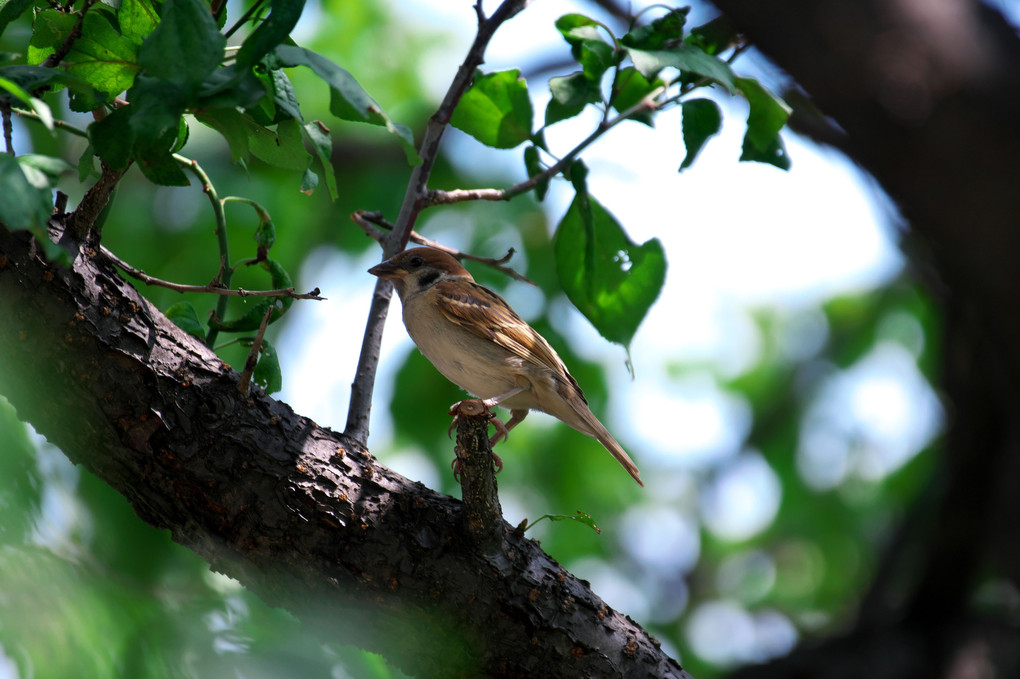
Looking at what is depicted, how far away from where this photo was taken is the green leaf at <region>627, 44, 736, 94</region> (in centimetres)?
220

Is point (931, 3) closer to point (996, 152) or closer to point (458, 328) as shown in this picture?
point (996, 152)

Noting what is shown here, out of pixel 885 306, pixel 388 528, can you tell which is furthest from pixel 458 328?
pixel 885 306

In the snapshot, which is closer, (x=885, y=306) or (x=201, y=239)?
(x=201, y=239)

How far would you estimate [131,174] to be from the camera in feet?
21.3

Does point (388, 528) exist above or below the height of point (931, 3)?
below

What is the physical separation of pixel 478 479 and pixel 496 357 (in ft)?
4.71

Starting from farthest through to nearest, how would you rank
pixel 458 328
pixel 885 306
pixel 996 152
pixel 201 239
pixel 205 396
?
1. pixel 885 306
2. pixel 201 239
3. pixel 458 328
4. pixel 205 396
5. pixel 996 152

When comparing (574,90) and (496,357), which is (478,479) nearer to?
(574,90)

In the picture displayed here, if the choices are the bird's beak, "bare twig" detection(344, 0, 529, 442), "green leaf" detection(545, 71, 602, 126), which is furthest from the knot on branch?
"green leaf" detection(545, 71, 602, 126)

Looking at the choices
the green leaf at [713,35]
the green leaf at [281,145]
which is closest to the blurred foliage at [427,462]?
the green leaf at [713,35]

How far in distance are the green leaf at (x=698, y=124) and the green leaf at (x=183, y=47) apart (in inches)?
54.7

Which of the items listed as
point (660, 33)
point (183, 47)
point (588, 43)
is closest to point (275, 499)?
point (183, 47)

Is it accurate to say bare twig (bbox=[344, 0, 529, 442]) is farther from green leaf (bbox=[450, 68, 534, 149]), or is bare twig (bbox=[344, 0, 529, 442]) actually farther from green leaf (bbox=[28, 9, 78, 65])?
green leaf (bbox=[28, 9, 78, 65])

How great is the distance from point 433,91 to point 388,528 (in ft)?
17.4
